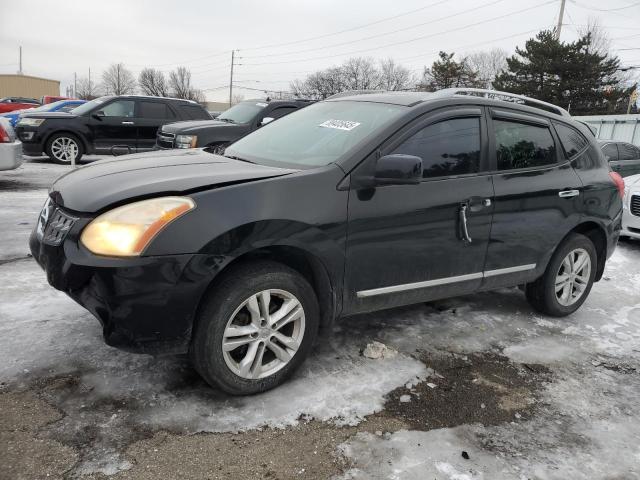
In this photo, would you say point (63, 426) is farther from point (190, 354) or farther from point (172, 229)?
point (172, 229)

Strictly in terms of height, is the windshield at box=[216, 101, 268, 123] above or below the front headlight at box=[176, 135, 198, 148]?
above

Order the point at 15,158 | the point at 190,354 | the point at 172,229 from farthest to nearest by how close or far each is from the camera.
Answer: the point at 15,158 → the point at 190,354 → the point at 172,229

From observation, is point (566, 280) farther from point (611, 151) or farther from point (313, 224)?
point (611, 151)

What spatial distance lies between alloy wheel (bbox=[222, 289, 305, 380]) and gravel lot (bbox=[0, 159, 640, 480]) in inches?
7.8

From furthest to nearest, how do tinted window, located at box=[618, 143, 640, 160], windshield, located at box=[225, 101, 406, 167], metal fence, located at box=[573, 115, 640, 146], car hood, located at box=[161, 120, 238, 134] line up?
metal fence, located at box=[573, 115, 640, 146]
tinted window, located at box=[618, 143, 640, 160]
car hood, located at box=[161, 120, 238, 134]
windshield, located at box=[225, 101, 406, 167]

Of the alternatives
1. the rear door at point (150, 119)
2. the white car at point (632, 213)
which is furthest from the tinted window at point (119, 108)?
the white car at point (632, 213)

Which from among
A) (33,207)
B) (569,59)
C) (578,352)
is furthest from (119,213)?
(569,59)

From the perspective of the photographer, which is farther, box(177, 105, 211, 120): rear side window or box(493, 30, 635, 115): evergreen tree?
box(493, 30, 635, 115): evergreen tree

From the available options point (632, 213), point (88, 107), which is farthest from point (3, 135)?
point (632, 213)

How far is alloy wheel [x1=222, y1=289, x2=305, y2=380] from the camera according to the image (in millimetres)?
2670

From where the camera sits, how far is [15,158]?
27.1ft

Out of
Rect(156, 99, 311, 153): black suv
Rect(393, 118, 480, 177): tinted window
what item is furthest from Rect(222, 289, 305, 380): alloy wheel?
Rect(156, 99, 311, 153): black suv

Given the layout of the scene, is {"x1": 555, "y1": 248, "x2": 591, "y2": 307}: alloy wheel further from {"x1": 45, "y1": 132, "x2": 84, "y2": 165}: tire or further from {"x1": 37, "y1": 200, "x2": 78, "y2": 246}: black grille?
{"x1": 45, "y1": 132, "x2": 84, "y2": 165}: tire

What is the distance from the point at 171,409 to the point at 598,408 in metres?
2.40
